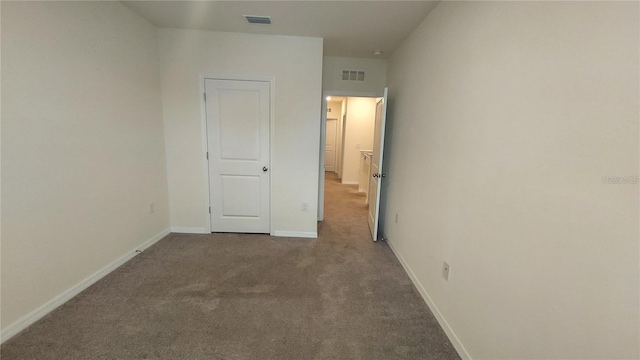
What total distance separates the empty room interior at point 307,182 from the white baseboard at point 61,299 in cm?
1

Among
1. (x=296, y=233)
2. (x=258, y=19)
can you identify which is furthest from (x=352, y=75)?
(x=296, y=233)

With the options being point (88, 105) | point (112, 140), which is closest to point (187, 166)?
point (112, 140)

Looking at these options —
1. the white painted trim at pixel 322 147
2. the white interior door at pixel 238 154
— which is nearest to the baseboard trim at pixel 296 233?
the white interior door at pixel 238 154

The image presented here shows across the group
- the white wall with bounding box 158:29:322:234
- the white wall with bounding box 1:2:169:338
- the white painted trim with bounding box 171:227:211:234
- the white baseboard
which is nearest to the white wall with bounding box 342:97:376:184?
the white wall with bounding box 158:29:322:234

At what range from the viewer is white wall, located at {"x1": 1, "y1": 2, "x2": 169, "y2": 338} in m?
1.62

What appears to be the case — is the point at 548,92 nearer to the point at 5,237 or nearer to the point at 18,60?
the point at 18,60

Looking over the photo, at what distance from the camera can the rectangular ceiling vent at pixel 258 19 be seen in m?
2.54

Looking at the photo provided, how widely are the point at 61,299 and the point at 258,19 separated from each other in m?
2.95

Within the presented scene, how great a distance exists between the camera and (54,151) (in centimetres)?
186

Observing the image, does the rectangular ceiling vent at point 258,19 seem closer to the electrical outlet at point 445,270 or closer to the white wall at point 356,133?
the electrical outlet at point 445,270

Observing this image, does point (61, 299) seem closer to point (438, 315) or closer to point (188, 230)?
point (188, 230)

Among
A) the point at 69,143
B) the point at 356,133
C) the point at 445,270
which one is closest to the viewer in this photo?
the point at 445,270

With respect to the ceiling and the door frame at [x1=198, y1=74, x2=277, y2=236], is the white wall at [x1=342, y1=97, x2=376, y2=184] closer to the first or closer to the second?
the ceiling

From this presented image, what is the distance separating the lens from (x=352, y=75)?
12.4 ft
